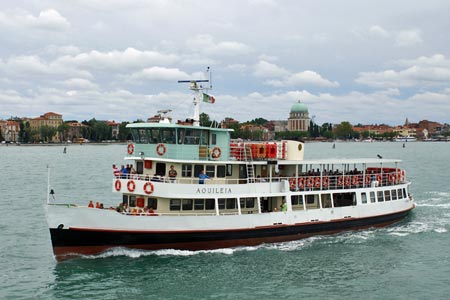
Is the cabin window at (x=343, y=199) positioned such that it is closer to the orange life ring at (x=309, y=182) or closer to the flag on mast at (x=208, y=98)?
the orange life ring at (x=309, y=182)

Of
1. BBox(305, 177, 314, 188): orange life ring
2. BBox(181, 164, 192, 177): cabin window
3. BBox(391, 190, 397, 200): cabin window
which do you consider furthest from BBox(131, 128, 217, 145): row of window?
BBox(391, 190, 397, 200): cabin window

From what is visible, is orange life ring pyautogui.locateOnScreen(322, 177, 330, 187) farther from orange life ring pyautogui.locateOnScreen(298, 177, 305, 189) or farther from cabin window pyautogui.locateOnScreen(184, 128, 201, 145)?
cabin window pyautogui.locateOnScreen(184, 128, 201, 145)

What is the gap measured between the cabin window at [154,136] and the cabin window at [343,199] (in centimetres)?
1282

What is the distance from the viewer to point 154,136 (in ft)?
91.2

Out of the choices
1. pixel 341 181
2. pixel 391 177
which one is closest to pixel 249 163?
pixel 341 181

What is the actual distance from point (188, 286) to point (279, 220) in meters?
8.34

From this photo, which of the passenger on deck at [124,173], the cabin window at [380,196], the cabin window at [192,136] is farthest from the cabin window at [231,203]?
the cabin window at [380,196]

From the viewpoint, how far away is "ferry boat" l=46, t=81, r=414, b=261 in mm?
25156

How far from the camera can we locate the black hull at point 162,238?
81.9 feet

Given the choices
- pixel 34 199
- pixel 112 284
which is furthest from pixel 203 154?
pixel 34 199

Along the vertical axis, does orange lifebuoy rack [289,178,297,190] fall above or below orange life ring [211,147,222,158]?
below

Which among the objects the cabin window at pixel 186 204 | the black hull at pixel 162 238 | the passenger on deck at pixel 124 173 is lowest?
the black hull at pixel 162 238

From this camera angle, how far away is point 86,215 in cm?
2470

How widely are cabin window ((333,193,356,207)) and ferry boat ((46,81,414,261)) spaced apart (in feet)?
4.11
